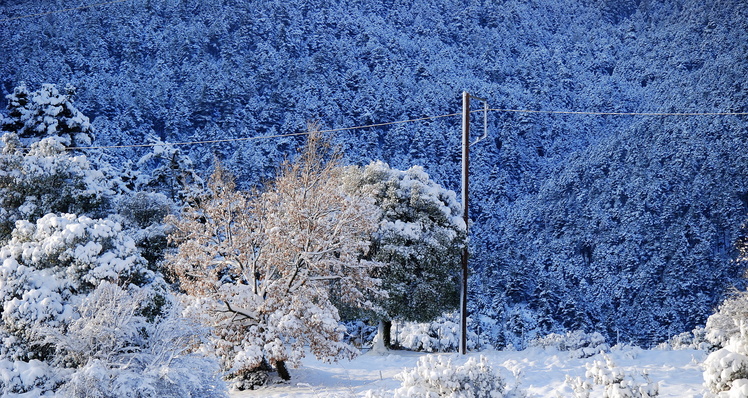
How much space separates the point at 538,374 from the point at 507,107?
5757cm

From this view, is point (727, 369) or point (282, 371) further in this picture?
point (282, 371)

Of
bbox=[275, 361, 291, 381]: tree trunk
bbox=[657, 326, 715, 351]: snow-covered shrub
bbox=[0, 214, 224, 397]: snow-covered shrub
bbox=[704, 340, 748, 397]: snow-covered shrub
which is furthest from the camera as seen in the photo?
bbox=[657, 326, 715, 351]: snow-covered shrub

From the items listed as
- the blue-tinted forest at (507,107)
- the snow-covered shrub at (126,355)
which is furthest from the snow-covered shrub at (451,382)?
the blue-tinted forest at (507,107)

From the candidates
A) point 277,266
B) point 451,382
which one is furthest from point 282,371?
point 451,382

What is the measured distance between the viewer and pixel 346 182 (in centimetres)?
1938

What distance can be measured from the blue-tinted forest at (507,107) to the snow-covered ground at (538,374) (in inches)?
913

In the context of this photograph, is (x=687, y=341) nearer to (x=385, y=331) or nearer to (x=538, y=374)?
(x=538, y=374)

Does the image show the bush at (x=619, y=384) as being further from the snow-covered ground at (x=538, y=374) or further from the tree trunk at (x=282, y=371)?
the tree trunk at (x=282, y=371)

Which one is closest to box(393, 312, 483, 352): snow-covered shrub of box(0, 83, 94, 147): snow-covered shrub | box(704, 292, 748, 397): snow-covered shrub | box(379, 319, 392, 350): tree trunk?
box(379, 319, 392, 350): tree trunk

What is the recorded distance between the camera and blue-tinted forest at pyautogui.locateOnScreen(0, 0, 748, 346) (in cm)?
4378

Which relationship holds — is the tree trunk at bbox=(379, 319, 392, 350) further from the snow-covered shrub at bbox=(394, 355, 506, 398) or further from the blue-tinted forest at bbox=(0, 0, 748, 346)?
the blue-tinted forest at bbox=(0, 0, 748, 346)

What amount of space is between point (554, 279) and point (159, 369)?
41.1m

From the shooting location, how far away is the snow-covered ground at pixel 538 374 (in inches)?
334

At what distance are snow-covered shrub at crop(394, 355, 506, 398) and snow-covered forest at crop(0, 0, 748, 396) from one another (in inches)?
89.8
